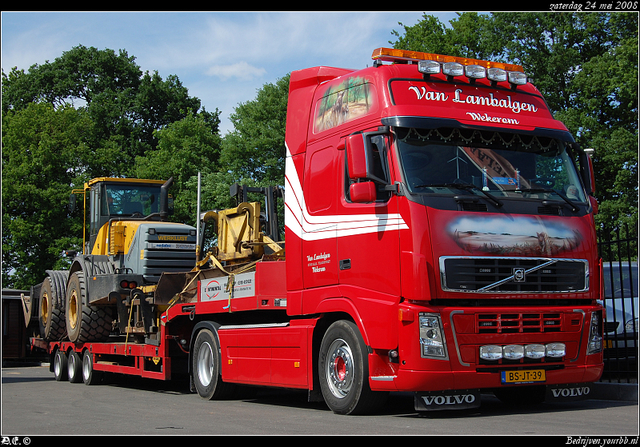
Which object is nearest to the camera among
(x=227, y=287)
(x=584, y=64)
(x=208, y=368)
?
(x=227, y=287)

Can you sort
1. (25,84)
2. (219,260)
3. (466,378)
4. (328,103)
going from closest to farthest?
(466,378) → (328,103) → (219,260) → (25,84)

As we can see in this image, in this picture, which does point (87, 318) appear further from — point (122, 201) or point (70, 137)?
point (70, 137)

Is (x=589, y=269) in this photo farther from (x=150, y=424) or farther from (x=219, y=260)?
(x=219, y=260)

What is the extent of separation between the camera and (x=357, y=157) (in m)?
8.59

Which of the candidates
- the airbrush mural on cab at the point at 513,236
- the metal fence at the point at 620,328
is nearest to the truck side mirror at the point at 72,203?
the metal fence at the point at 620,328

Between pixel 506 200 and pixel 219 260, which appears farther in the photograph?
pixel 219 260

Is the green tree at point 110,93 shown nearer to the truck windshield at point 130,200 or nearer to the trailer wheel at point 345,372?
the truck windshield at point 130,200

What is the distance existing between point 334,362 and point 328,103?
3.34 m

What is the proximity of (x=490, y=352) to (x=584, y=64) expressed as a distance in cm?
2602

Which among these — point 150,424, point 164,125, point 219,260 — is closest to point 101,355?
point 219,260

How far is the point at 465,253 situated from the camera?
8.33 metres

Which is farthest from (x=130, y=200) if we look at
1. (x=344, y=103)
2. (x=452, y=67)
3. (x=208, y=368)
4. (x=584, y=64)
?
(x=584, y=64)

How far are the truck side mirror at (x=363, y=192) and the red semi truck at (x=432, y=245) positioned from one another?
26mm

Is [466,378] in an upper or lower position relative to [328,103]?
lower
